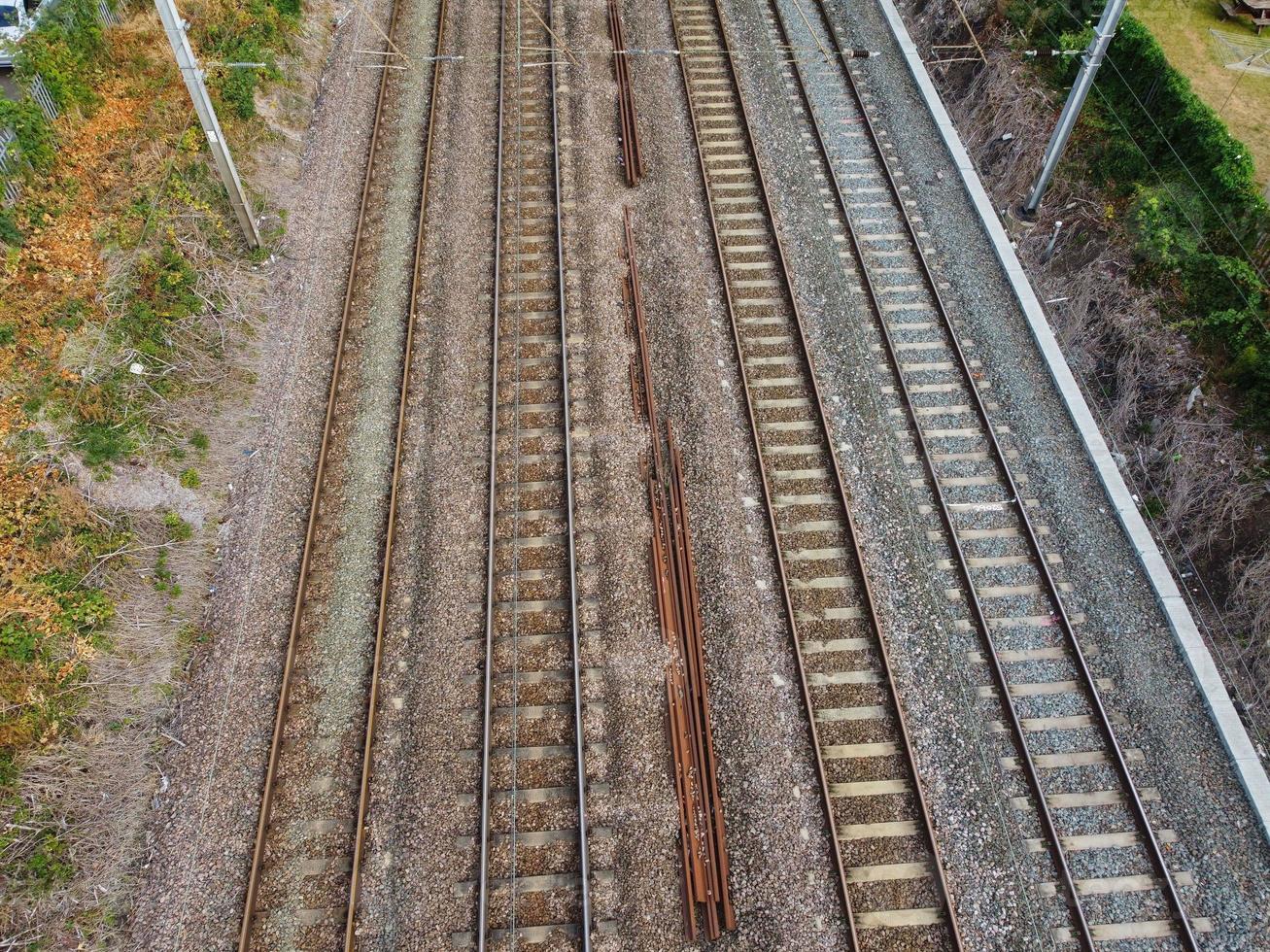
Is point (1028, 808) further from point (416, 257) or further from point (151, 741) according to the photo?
point (416, 257)

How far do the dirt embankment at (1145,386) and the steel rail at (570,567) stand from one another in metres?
8.37

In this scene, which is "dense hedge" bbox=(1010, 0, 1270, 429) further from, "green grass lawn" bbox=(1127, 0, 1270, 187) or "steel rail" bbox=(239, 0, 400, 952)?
"steel rail" bbox=(239, 0, 400, 952)

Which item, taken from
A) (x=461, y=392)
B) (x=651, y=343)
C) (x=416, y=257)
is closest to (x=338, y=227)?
(x=416, y=257)

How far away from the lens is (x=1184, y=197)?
1436cm

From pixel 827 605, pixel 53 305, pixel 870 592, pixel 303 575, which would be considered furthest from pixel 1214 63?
pixel 53 305

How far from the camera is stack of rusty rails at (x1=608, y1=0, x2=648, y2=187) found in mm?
15984

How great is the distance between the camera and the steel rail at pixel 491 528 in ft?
29.3

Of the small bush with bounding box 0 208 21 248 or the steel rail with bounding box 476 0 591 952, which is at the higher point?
the small bush with bounding box 0 208 21 248

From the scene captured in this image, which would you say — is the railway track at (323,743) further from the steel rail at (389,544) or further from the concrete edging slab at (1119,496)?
the concrete edging slab at (1119,496)

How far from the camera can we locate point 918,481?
12.1 meters

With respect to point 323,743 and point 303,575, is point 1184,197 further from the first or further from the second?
point 323,743

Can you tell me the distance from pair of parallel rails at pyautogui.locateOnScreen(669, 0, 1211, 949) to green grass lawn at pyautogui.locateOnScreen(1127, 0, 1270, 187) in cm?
712

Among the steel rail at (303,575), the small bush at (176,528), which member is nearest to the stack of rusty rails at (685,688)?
the steel rail at (303,575)

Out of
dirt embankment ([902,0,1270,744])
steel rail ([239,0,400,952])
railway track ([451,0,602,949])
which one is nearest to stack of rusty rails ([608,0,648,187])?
railway track ([451,0,602,949])
